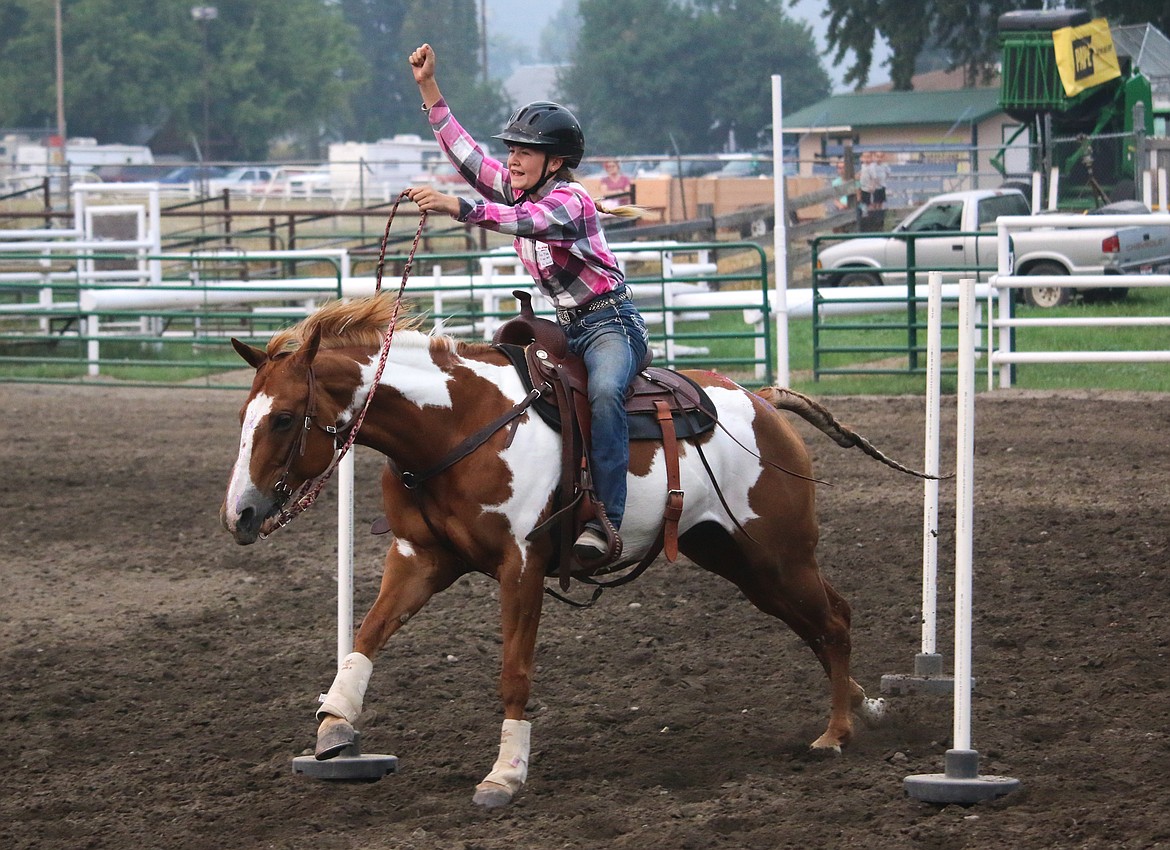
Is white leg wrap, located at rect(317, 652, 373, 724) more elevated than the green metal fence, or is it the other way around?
the green metal fence

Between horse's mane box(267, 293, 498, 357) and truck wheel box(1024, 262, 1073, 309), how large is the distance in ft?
48.8

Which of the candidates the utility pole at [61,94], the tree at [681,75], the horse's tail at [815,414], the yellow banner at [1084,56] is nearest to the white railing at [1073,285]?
the horse's tail at [815,414]

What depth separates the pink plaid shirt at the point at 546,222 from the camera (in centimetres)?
446

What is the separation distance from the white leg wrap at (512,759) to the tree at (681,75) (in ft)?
235

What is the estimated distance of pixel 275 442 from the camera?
439 cm

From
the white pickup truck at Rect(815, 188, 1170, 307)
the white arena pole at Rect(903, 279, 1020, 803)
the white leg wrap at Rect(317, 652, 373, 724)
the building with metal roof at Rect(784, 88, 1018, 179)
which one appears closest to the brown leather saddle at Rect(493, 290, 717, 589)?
the white leg wrap at Rect(317, 652, 373, 724)

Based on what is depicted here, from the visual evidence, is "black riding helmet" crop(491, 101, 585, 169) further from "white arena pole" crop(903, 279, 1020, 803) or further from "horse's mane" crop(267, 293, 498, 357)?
"white arena pole" crop(903, 279, 1020, 803)

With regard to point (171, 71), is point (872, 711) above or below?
below

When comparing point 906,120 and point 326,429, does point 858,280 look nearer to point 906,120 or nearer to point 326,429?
point 326,429

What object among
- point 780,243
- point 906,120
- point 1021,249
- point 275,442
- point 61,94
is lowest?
point 275,442

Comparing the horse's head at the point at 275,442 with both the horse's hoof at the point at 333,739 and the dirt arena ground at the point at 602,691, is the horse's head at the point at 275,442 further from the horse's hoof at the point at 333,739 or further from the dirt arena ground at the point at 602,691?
the dirt arena ground at the point at 602,691

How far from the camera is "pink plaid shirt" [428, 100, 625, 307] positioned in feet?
14.6

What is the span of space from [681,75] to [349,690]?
73962 mm

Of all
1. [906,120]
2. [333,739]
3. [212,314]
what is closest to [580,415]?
[333,739]
